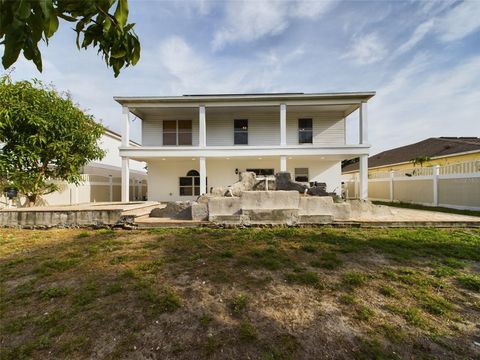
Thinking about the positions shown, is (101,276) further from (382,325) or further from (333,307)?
(382,325)

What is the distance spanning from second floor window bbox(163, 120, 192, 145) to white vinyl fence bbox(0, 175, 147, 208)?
4.15m

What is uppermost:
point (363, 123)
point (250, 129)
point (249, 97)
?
point (249, 97)

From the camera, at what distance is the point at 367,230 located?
6402mm

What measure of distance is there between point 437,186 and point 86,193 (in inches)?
680

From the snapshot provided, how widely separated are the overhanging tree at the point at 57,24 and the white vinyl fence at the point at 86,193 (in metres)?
11.1

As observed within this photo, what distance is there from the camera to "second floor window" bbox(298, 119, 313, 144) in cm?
1444

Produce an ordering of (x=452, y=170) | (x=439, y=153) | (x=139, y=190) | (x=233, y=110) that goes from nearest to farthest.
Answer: (x=452, y=170), (x=233, y=110), (x=439, y=153), (x=139, y=190)

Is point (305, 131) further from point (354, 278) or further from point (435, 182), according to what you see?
point (354, 278)

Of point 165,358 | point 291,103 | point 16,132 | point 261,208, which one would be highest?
point 291,103

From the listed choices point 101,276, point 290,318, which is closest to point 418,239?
point 290,318

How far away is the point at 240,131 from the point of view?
1445cm

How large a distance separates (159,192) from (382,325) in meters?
13.7

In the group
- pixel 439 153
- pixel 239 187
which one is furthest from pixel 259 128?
pixel 439 153

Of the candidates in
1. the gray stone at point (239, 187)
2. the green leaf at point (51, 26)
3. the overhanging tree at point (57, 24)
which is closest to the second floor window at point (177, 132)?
the gray stone at point (239, 187)
